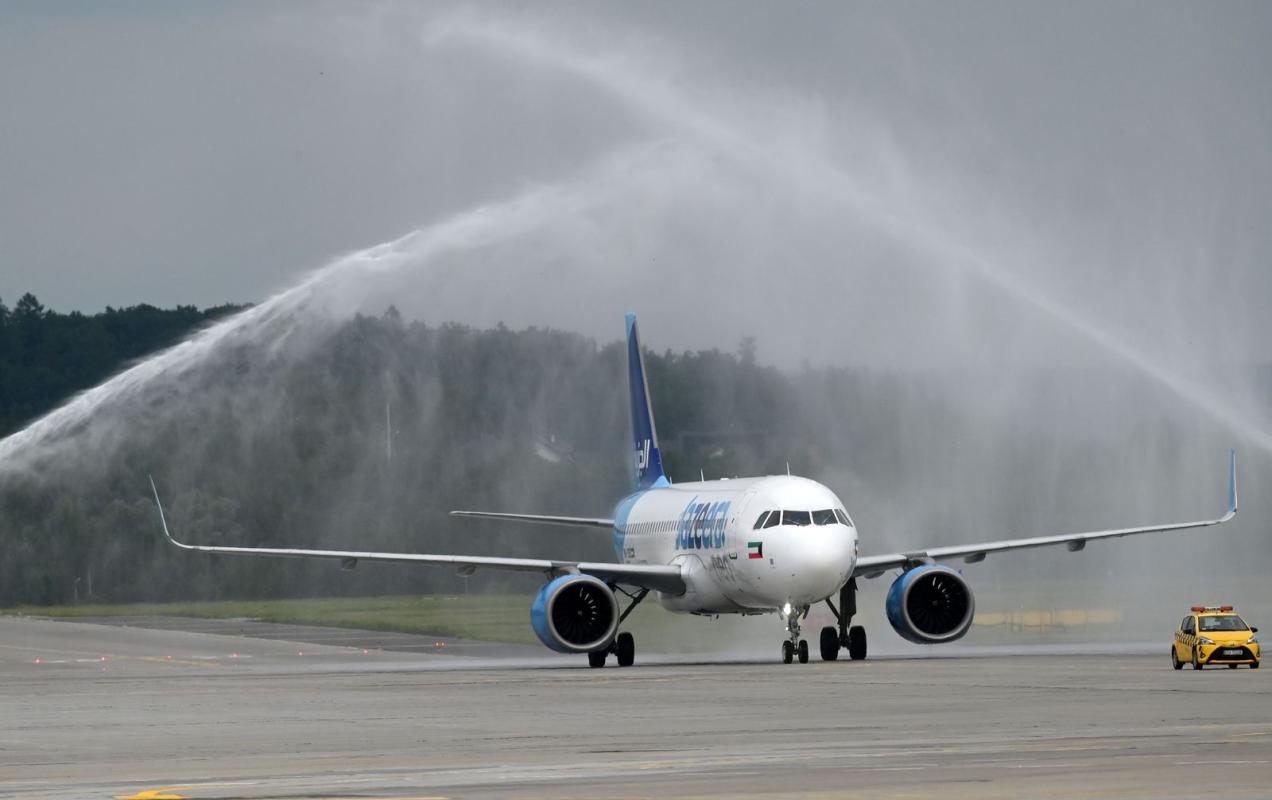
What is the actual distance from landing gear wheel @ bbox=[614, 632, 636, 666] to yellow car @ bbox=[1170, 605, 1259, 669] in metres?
14.2

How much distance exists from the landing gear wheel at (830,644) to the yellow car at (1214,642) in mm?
9598

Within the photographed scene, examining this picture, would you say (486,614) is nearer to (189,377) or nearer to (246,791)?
(189,377)

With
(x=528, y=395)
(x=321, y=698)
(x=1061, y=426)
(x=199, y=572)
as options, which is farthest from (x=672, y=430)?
(x=321, y=698)

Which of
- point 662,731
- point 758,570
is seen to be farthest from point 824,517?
point 662,731

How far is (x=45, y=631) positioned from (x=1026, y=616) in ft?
107

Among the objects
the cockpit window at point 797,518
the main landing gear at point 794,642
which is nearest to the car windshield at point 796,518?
the cockpit window at point 797,518

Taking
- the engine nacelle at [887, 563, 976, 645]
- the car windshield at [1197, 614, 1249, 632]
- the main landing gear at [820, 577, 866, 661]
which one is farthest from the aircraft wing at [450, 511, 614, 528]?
the car windshield at [1197, 614, 1249, 632]

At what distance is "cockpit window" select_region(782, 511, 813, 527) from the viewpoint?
147 feet

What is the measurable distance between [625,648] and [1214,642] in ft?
51.0

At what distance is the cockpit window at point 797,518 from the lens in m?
44.9

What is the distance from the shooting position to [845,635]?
47.8m

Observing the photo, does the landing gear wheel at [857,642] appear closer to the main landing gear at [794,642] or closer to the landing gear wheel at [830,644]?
the landing gear wheel at [830,644]

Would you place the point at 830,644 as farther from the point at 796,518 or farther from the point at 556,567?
the point at 556,567

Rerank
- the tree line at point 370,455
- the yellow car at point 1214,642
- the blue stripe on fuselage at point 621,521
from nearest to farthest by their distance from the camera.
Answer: the yellow car at point 1214,642 → the blue stripe on fuselage at point 621,521 → the tree line at point 370,455
